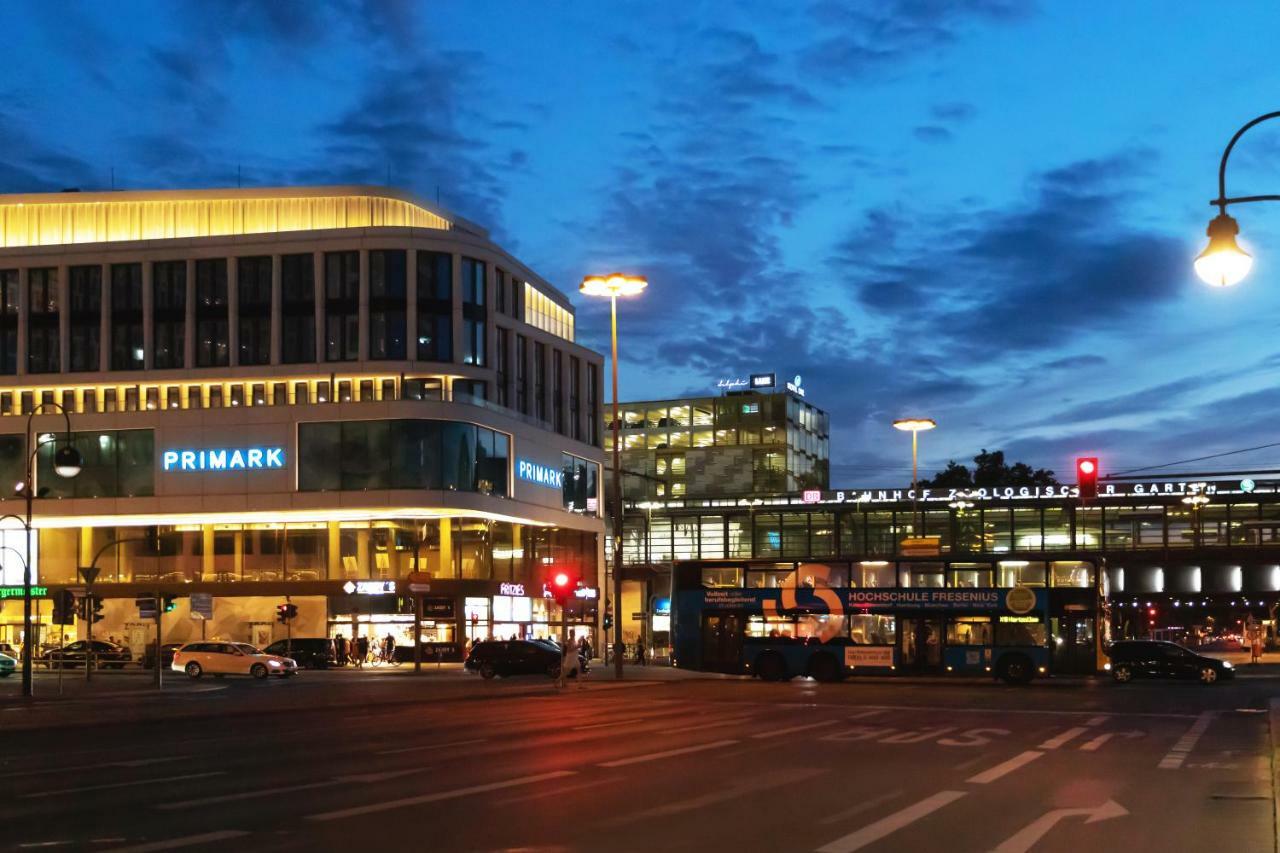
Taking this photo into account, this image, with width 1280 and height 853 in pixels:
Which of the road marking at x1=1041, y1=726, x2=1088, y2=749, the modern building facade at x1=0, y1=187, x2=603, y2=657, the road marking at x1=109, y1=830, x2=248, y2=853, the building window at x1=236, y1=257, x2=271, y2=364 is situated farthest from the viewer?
the building window at x1=236, y1=257, x2=271, y2=364

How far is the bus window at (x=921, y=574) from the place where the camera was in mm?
46094

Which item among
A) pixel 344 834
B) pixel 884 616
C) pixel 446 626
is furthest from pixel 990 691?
pixel 446 626

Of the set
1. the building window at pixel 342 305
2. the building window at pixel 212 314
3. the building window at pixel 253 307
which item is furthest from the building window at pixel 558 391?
the building window at pixel 212 314

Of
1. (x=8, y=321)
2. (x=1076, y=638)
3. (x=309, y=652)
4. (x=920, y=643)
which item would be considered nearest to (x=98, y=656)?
(x=309, y=652)

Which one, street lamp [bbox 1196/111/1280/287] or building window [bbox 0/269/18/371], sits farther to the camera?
building window [bbox 0/269/18/371]

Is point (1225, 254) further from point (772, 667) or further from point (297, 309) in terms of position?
point (297, 309)

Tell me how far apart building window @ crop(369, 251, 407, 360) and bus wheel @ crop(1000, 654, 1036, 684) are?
130ft

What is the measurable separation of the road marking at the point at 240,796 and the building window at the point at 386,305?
193 ft

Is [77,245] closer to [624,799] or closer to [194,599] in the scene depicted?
[194,599]

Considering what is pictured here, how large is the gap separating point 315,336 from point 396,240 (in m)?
6.82

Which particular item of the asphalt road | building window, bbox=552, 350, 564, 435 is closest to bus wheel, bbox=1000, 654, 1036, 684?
the asphalt road

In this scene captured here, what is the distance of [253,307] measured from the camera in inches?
2990

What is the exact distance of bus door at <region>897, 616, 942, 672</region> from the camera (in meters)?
46.1

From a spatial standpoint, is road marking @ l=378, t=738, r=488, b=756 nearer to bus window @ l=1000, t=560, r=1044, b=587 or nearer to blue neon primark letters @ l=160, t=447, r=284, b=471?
bus window @ l=1000, t=560, r=1044, b=587
